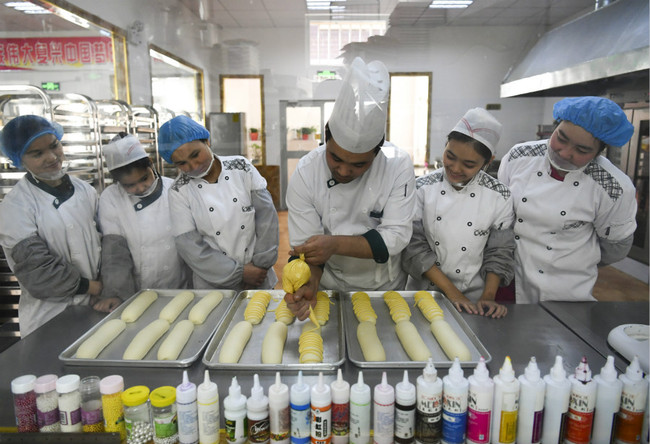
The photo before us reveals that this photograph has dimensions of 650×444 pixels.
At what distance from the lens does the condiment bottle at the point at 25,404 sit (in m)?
0.91

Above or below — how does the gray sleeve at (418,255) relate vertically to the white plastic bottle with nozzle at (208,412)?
above

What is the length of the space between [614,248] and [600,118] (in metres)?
0.54

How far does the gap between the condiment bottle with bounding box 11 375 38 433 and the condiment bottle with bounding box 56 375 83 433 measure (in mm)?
62

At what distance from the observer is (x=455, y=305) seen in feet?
5.10

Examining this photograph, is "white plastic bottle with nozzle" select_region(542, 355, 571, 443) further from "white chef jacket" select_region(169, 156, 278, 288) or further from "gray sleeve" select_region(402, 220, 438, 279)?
"white chef jacket" select_region(169, 156, 278, 288)

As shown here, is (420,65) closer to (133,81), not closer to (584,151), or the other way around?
(584,151)

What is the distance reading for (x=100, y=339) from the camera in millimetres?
1248

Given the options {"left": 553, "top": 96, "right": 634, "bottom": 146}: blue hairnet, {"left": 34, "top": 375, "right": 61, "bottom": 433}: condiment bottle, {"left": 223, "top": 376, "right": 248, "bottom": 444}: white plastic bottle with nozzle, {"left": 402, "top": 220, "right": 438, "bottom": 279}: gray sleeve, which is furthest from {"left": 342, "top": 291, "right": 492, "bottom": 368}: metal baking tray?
{"left": 553, "top": 96, "right": 634, "bottom": 146}: blue hairnet

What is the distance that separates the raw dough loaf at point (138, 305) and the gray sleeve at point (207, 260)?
0.64 ft

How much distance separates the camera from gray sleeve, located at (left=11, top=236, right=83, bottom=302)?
1563mm

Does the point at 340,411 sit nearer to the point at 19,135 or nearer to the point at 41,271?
the point at 41,271

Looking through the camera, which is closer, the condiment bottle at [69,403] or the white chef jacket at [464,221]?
the condiment bottle at [69,403]

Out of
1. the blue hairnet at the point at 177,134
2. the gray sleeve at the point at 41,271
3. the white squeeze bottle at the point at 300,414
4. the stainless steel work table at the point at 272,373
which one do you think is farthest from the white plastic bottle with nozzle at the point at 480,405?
the gray sleeve at the point at 41,271

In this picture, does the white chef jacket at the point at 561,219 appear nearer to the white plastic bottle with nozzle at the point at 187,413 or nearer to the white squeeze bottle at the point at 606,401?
the white squeeze bottle at the point at 606,401
